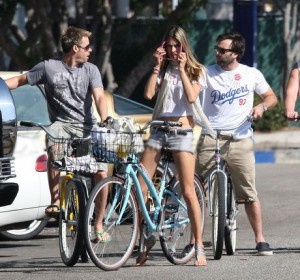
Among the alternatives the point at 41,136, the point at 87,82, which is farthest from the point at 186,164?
the point at 41,136

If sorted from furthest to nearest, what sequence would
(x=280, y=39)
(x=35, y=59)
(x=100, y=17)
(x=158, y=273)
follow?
1. (x=280, y=39)
2. (x=100, y=17)
3. (x=35, y=59)
4. (x=158, y=273)

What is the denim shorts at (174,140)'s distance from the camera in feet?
28.6

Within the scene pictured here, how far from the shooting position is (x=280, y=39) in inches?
890

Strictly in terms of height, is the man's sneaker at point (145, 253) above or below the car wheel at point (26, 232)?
above

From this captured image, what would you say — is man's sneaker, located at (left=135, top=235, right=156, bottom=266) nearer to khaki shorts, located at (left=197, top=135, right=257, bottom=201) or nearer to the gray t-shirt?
khaki shorts, located at (left=197, top=135, right=257, bottom=201)

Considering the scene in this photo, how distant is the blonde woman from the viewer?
28.7ft

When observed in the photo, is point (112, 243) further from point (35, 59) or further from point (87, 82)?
point (35, 59)

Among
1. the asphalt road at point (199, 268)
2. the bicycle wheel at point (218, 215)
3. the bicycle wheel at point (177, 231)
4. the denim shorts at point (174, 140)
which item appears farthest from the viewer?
the bicycle wheel at point (218, 215)

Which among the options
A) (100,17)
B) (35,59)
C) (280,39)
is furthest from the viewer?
(280,39)

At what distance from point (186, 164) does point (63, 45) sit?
1.44 metres

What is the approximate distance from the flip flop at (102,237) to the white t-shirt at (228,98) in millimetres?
1428

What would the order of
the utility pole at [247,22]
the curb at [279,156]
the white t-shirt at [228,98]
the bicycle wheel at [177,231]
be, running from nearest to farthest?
the bicycle wheel at [177,231] < the white t-shirt at [228,98] < the utility pole at [247,22] < the curb at [279,156]

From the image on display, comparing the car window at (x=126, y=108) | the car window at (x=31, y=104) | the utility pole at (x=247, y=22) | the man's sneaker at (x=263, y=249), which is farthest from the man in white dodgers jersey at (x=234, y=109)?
the utility pole at (x=247, y=22)

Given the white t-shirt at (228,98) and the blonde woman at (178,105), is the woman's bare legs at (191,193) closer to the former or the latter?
the blonde woman at (178,105)
